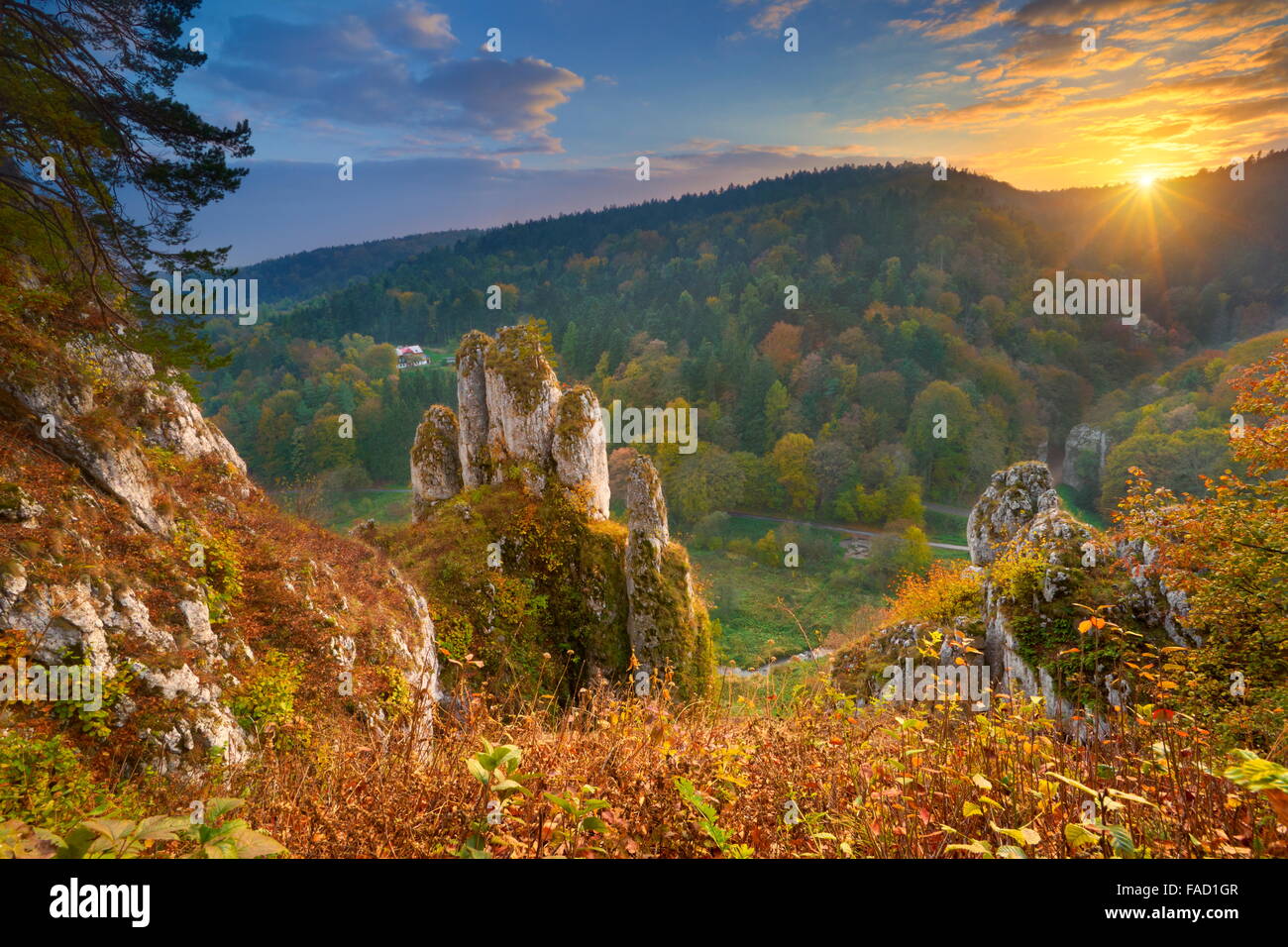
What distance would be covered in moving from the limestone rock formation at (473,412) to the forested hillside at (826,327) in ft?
132

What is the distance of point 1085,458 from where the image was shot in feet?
220

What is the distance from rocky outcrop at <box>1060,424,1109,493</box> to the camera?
65.6 meters

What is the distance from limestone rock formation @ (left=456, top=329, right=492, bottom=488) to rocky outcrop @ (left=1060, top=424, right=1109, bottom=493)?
221 ft

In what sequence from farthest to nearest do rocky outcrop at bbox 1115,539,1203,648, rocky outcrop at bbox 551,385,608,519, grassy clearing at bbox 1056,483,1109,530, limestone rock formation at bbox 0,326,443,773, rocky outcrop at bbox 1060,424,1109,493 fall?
rocky outcrop at bbox 1060,424,1109,493
grassy clearing at bbox 1056,483,1109,530
rocky outcrop at bbox 551,385,608,519
rocky outcrop at bbox 1115,539,1203,648
limestone rock formation at bbox 0,326,443,773

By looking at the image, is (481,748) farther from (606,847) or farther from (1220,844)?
(1220,844)

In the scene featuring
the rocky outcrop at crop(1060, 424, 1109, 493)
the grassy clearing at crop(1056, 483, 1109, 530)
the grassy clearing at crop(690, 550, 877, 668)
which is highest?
the rocky outcrop at crop(1060, 424, 1109, 493)

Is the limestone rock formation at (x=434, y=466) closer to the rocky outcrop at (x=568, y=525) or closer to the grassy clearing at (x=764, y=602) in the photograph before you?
the rocky outcrop at (x=568, y=525)

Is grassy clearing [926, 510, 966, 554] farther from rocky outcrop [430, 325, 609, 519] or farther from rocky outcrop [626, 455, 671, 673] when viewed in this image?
rocky outcrop [430, 325, 609, 519]

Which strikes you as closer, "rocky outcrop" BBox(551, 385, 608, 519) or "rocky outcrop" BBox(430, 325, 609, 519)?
"rocky outcrop" BBox(551, 385, 608, 519)

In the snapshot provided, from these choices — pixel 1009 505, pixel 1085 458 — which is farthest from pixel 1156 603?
pixel 1085 458

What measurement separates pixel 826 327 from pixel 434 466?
281 feet

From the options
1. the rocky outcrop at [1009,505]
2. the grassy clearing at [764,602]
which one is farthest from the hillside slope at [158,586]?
the grassy clearing at [764,602]

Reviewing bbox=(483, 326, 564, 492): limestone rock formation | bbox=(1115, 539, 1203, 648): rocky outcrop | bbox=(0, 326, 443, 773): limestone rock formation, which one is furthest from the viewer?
bbox=(483, 326, 564, 492): limestone rock formation

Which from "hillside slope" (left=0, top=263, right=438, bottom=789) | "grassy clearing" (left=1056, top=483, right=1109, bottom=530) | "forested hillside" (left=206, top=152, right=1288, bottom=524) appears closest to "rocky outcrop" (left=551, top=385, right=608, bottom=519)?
"hillside slope" (left=0, top=263, right=438, bottom=789)
